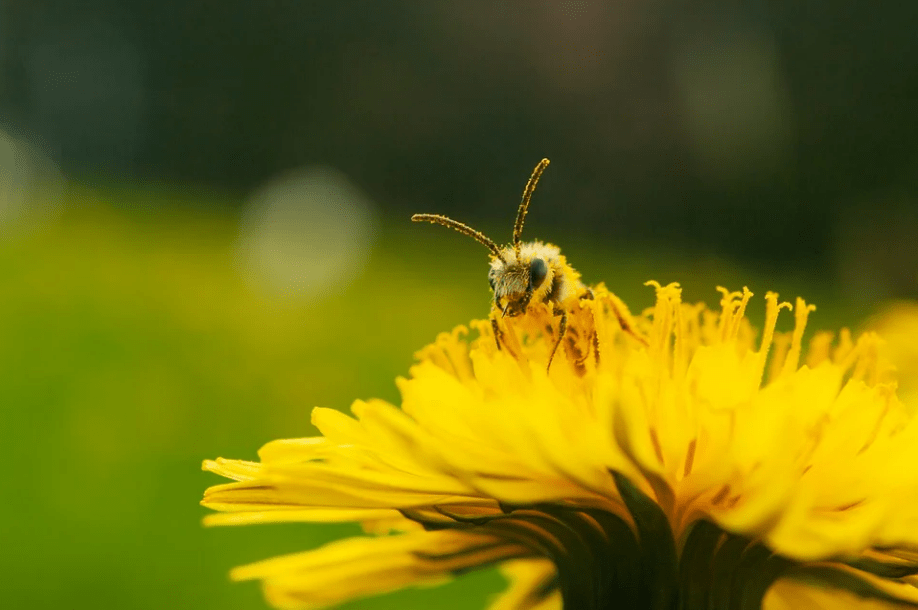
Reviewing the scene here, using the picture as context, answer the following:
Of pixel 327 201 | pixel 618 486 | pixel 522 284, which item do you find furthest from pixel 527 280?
pixel 327 201

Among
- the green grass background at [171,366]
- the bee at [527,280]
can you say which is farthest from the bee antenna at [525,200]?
the green grass background at [171,366]

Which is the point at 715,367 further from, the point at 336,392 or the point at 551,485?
the point at 336,392

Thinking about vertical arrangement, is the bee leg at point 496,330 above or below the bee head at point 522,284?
below

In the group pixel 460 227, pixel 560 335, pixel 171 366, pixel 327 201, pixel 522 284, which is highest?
pixel 327 201

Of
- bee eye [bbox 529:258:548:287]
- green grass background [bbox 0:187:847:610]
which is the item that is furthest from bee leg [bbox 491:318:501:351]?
green grass background [bbox 0:187:847:610]

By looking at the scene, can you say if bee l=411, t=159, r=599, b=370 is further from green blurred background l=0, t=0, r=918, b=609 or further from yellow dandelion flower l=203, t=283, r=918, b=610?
green blurred background l=0, t=0, r=918, b=609

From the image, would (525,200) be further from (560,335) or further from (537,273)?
(560,335)

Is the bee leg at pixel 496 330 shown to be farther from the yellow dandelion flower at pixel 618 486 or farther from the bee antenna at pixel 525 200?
the bee antenna at pixel 525 200
